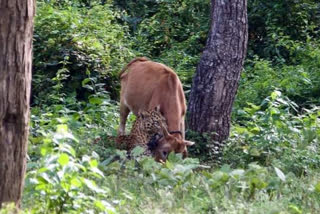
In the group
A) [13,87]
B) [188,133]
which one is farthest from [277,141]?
[13,87]

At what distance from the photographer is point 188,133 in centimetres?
1183

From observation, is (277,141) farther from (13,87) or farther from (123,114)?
(13,87)

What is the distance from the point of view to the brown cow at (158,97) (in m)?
11.0

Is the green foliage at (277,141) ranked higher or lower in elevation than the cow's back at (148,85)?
lower

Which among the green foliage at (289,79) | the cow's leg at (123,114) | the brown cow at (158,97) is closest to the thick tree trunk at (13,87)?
the brown cow at (158,97)

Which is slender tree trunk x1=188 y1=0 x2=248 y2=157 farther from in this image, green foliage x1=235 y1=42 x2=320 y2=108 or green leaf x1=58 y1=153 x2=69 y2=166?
green leaf x1=58 y1=153 x2=69 y2=166

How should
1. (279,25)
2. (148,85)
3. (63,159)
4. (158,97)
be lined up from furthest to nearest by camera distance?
1. (279,25)
2. (148,85)
3. (158,97)
4. (63,159)

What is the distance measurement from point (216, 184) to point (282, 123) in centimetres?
411

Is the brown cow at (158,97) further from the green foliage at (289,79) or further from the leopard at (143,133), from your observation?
the green foliage at (289,79)

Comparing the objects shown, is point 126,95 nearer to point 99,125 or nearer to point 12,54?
point 99,125

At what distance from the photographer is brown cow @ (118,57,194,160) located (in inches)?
435

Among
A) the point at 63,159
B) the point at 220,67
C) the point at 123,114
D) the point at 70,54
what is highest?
the point at 63,159

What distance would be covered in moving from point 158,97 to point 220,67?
1026 millimetres

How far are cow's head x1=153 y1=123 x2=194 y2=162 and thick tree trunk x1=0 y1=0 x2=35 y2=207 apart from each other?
15.7 ft
